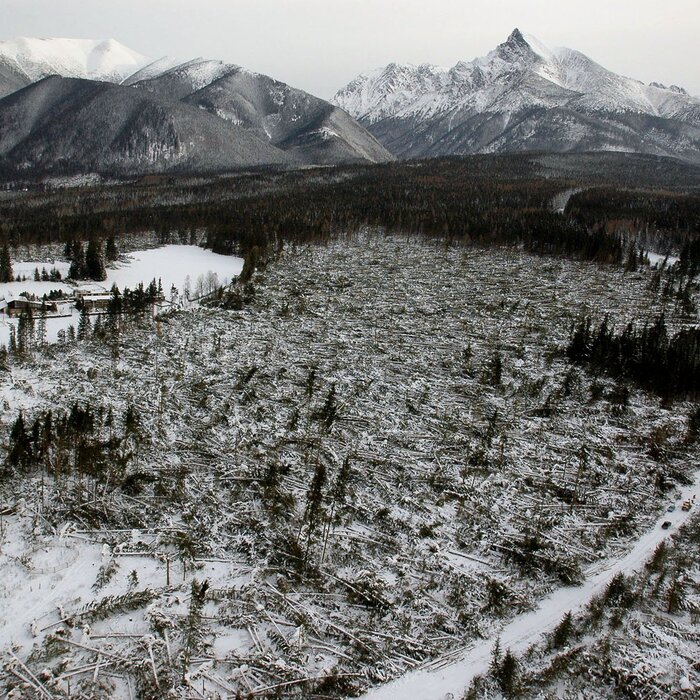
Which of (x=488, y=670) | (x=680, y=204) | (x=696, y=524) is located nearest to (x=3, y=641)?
(x=488, y=670)

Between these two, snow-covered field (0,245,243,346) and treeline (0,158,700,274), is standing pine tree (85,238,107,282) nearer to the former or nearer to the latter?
snow-covered field (0,245,243,346)

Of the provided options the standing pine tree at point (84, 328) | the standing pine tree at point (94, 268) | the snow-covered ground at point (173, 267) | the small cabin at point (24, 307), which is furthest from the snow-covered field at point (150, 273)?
the standing pine tree at point (84, 328)

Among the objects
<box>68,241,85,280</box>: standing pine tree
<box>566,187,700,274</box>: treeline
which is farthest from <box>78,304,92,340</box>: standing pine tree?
<box>566,187,700,274</box>: treeline

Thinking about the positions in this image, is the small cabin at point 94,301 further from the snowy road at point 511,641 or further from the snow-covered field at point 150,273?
the snowy road at point 511,641

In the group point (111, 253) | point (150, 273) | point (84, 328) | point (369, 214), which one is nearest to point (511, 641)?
point (84, 328)

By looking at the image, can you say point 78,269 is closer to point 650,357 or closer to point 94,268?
point 94,268
